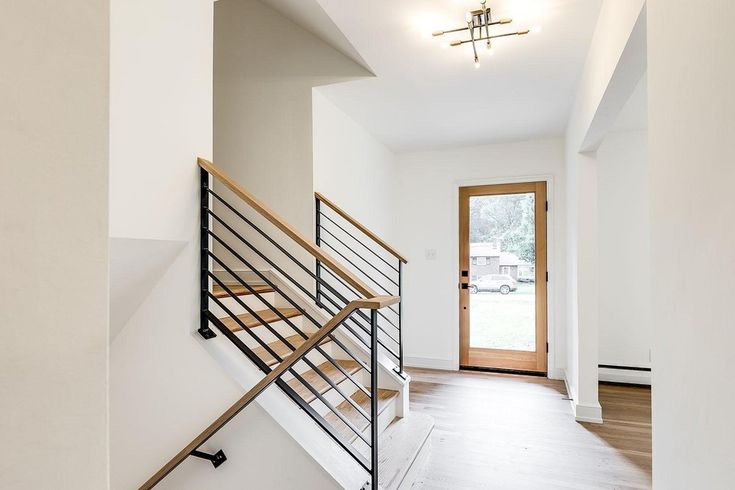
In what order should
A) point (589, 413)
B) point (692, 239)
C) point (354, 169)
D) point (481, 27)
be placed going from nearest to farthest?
1. point (692, 239)
2. point (481, 27)
3. point (589, 413)
4. point (354, 169)

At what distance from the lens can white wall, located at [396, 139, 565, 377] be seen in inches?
179

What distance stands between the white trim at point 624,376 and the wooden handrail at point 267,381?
357 cm

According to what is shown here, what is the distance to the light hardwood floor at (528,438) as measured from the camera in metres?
2.45

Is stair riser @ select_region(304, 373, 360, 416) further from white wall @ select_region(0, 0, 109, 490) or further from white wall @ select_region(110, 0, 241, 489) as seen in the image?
white wall @ select_region(0, 0, 109, 490)

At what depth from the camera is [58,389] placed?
59 centimetres

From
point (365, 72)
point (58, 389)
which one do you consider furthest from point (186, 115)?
point (58, 389)

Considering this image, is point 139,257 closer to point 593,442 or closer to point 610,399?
point 593,442

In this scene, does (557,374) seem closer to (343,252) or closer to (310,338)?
(343,252)

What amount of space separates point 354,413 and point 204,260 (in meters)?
1.25

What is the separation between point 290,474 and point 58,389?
1397mm

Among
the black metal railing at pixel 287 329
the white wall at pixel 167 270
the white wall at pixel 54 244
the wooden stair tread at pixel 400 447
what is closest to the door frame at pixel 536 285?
the black metal railing at pixel 287 329

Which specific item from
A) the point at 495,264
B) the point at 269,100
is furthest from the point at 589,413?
the point at 269,100

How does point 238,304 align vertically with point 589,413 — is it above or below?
above

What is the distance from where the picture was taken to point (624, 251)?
4.34 m
